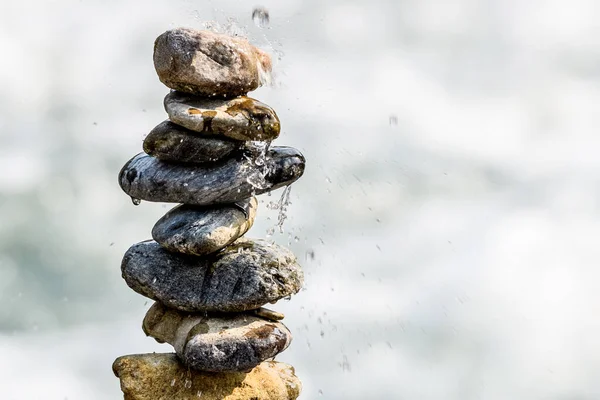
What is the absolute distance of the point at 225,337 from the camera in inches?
450

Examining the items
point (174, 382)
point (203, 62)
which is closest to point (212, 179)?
point (203, 62)

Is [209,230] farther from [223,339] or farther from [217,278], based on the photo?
[223,339]

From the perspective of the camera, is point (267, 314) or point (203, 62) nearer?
point (203, 62)

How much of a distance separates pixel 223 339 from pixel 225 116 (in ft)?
7.38

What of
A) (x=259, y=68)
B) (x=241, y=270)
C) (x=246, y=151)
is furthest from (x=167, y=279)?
(x=259, y=68)

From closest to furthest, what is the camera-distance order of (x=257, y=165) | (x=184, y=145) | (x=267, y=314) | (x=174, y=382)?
(x=184, y=145), (x=257, y=165), (x=174, y=382), (x=267, y=314)

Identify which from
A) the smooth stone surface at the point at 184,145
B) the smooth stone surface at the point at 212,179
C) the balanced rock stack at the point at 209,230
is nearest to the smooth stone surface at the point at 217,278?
the balanced rock stack at the point at 209,230

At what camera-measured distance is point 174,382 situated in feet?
38.5

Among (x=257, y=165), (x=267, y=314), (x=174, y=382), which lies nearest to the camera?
(x=257, y=165)

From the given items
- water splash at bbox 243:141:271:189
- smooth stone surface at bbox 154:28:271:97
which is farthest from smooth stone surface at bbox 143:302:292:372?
smooth stone surface at bbox 154:28:271:97

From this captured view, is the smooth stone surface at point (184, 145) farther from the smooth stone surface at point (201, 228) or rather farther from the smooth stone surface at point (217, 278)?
the smooth stone surface at point (217, 278)

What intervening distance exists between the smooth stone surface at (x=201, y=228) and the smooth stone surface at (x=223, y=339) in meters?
0.78

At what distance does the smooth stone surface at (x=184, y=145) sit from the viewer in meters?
11.4

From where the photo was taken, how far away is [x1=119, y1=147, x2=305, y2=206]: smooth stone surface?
1148 centimetres
